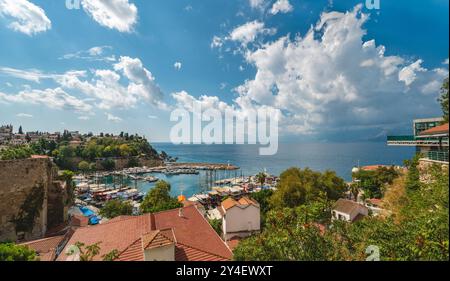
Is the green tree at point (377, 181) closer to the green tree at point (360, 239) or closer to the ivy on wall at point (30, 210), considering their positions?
the green tree at point (360, 239)

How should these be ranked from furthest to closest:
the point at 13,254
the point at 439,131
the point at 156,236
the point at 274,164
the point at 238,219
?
the point at 274,164
the point at 238,219
the point at 156,236
the point at 13,254
the point at 439,131

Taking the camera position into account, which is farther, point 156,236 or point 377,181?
point 377,181

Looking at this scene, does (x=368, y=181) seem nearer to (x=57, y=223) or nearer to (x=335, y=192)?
(x=335, y=192)

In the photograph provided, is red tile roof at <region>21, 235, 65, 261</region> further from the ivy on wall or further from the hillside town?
the ivy on wall

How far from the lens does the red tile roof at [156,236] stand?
16.6ft

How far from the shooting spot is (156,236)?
4.38m

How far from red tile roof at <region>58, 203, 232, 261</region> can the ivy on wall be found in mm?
4867

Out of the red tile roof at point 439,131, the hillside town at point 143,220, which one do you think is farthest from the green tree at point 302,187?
the red tile roof at point 439,131

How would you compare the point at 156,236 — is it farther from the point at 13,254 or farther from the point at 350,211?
the point at 350,211

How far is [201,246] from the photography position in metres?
6.64

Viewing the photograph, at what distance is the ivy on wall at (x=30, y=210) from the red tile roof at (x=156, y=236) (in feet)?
16.0

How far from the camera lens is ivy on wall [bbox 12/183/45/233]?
32.9 feet

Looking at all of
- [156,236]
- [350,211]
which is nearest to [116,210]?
[156,236]

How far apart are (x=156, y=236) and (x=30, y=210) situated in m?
9.95
